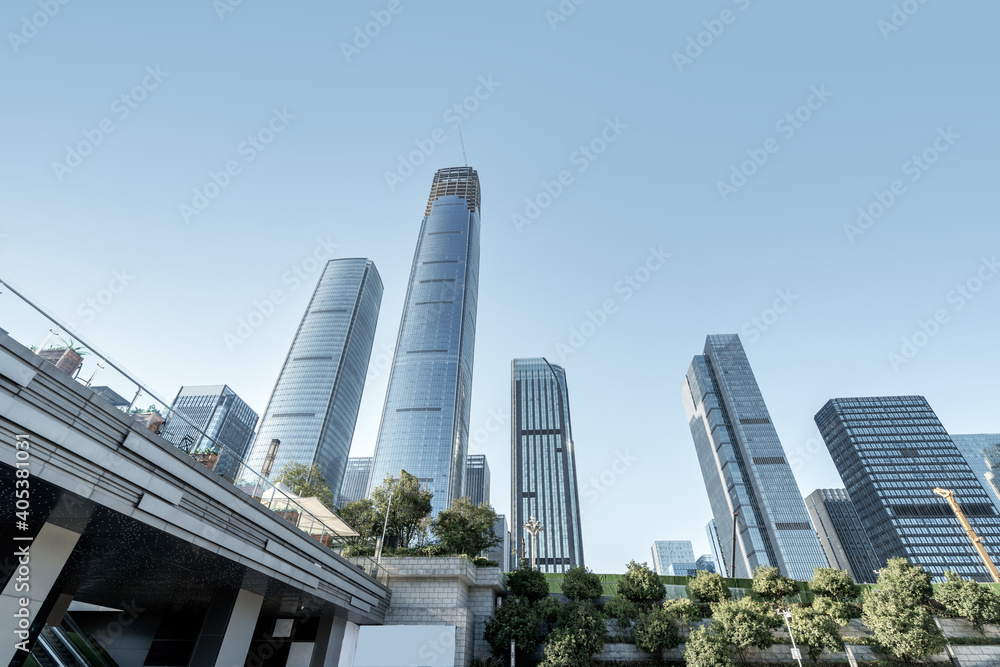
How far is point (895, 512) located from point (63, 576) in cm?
17757

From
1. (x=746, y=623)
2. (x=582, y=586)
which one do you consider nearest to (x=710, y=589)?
(x=746, y=623)

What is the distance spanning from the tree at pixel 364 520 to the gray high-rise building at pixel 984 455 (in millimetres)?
235469

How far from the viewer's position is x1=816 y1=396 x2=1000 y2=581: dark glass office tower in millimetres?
125062

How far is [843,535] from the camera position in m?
149

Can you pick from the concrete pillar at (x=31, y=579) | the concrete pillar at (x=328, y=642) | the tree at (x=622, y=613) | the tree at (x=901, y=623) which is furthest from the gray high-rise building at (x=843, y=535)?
the concrete pillar at (x=31, y=579)

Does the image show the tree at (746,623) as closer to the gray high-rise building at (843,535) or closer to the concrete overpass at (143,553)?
the concrete overpass at (143,553)

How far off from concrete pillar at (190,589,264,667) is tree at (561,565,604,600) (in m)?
17.6

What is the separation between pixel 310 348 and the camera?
5714 inches

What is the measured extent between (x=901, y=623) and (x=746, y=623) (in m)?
7.92

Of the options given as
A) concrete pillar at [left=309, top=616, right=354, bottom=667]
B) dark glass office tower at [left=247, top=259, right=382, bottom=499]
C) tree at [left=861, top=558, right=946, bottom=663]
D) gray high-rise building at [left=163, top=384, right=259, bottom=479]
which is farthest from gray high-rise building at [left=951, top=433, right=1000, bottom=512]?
gray high-rise building at [left=163, top=384, right=259, bottom=479]

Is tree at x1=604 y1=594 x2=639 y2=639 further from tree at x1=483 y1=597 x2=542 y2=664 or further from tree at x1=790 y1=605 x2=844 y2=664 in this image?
tree at x1=790 y1=605 x2=844 y2=664

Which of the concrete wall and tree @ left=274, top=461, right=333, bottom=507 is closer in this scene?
the concrete wall

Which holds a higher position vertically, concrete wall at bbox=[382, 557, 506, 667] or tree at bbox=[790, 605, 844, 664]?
concrete wall at bbox=[382, 557, 506, 667]

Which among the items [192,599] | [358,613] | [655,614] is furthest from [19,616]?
[655,614]
